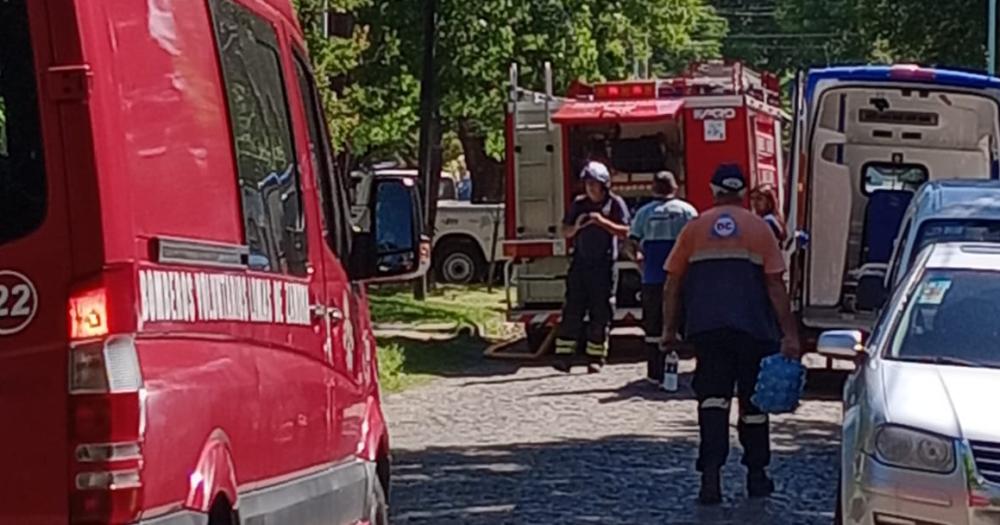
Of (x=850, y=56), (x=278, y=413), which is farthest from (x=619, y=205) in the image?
(x=850, y=56)

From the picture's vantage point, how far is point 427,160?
1000 inches

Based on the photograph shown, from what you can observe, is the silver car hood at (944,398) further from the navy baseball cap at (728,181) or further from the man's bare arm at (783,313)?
the navy baseball cap at (728,181)

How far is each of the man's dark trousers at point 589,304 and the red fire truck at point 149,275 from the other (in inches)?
465

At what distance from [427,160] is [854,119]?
8.41 meters

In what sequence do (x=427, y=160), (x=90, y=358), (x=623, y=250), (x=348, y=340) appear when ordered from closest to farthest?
(x=90, y=358)
(x=348, y=340)
(x=623, y=250)
(x=427, y=160)

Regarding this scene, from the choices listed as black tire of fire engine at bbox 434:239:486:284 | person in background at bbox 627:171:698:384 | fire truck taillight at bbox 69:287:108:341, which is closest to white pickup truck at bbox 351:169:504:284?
black tire of fire engine at bbox 434:239:486:284

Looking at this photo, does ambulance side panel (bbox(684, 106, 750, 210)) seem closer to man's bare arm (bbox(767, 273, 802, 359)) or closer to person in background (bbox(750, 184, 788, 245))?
person in background (bbox(750, 184, 788, 245))

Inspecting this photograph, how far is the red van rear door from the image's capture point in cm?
446

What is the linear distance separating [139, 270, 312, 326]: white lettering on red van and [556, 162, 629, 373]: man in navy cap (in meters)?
11.6

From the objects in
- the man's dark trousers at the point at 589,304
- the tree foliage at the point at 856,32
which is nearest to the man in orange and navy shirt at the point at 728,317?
the man's dark trousers at the point at 589,304

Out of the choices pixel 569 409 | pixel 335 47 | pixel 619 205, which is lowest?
pixel 569 409

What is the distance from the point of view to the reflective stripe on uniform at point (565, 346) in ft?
64.4

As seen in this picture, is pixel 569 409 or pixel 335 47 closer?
pixel 569 409

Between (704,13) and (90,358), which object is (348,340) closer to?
(90,358)
